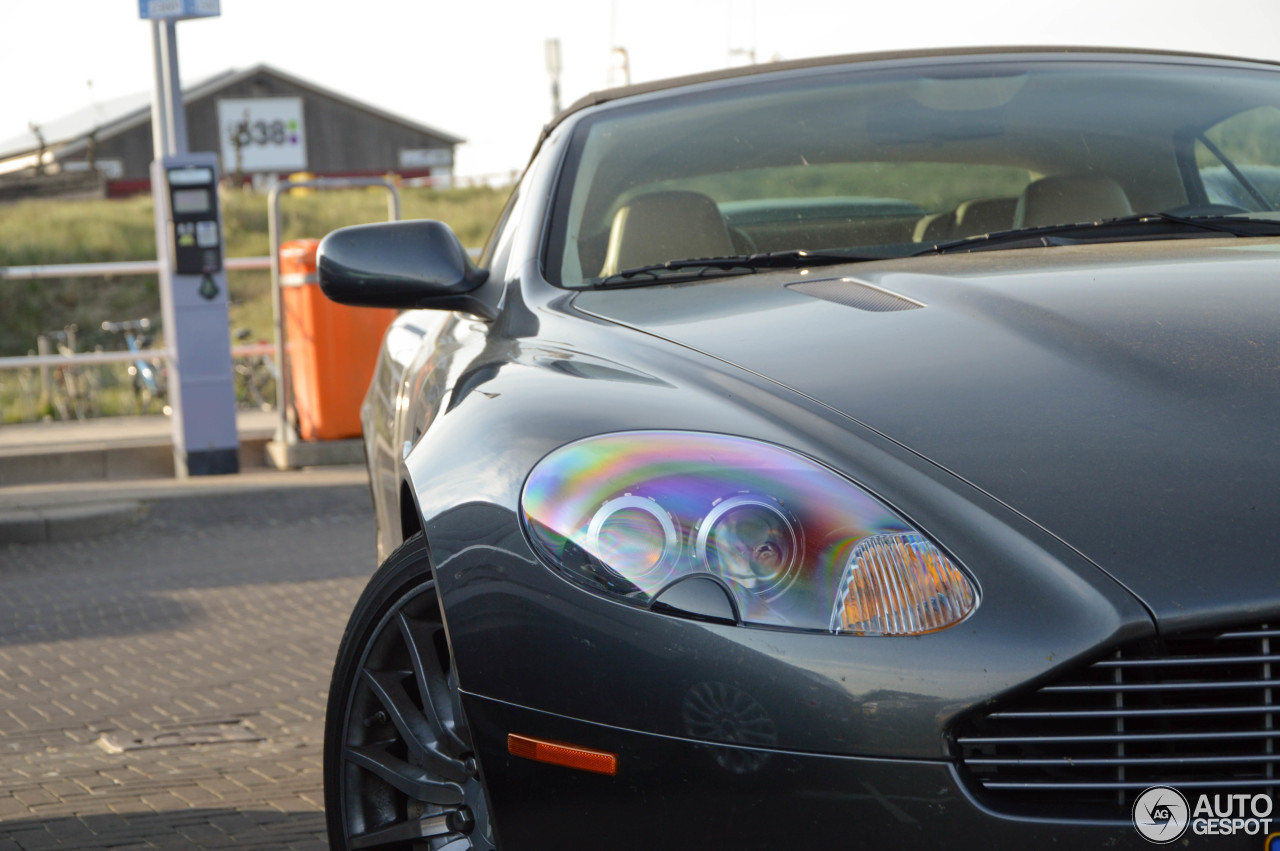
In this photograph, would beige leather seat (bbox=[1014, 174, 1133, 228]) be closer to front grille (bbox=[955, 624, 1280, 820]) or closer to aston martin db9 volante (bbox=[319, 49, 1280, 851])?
aston martin db9 volante (bbox=[319, 49, 1280, 851])

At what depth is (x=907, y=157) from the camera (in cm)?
309

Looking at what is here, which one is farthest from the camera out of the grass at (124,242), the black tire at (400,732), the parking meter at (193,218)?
the grass at (124,242)

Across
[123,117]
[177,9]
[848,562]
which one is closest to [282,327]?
[177,9]

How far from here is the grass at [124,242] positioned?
3531 cm

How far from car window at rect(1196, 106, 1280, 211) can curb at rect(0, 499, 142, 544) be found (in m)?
6.21

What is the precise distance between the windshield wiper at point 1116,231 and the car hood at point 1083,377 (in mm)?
158

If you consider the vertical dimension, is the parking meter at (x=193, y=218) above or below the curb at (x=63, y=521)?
above

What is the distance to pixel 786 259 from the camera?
2.70 meters

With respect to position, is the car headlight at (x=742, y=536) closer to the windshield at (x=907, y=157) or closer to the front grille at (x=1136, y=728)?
the front grille at (x=1136, y=728)

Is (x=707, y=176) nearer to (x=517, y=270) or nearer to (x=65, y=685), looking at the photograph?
(x=517, y=270)

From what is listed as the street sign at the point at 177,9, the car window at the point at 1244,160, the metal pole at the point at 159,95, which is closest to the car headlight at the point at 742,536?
the car window at the point at 1244,160

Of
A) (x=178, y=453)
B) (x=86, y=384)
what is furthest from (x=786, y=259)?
(x=86, y=384)

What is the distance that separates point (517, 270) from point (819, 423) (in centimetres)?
118

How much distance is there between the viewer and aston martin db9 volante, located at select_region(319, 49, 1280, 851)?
1544 mm
